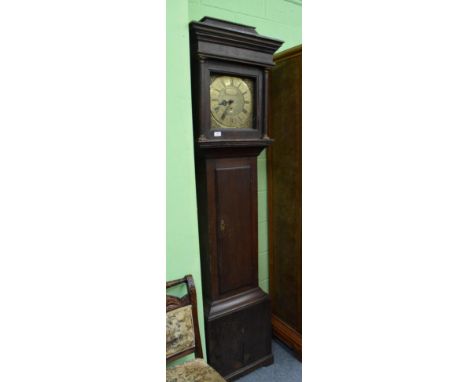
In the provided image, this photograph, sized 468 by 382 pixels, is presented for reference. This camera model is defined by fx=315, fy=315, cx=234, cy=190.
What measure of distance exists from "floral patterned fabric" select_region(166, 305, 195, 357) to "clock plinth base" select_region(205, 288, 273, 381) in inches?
6.8

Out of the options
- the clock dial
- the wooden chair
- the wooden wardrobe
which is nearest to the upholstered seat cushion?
the wooden chair

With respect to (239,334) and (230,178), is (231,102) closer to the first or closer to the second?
(230,178)

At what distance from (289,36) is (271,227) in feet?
4.59

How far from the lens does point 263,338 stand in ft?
6.49

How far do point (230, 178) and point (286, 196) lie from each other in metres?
0.51

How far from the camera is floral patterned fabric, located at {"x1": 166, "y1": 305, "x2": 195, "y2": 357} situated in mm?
1513

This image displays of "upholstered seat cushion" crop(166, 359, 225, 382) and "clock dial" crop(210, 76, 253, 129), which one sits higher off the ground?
"clock dial" crop(210, 76, 253, 129)

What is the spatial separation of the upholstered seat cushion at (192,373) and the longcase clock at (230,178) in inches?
9.8

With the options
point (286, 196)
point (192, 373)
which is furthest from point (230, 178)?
point (192, 373)

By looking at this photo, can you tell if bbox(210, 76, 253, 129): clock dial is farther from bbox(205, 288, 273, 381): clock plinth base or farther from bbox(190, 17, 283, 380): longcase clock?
bbox(205, 288, 273, 381): clock plinth base

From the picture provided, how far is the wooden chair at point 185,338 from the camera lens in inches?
56.9

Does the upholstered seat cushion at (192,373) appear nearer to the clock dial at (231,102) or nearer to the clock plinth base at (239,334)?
the clock plinth base at (239,334)

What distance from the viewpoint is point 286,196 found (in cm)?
209

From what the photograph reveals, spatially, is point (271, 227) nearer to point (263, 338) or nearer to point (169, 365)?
point (263, 338)
